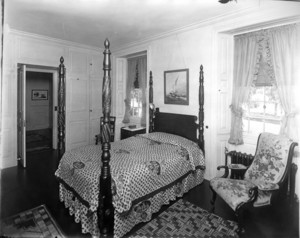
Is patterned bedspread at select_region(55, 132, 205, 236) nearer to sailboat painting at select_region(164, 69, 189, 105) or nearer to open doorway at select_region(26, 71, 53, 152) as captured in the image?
sailboat painting at select_region(164, 69, 189, 105)

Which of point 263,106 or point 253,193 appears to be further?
point 263,106

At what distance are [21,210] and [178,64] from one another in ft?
11.4

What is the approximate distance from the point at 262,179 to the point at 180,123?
65.9 inches

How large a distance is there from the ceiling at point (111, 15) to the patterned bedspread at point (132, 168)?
2.04 meters

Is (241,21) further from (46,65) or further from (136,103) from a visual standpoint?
(46,65)

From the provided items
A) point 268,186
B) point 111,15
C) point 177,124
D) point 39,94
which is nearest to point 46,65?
point 111,15

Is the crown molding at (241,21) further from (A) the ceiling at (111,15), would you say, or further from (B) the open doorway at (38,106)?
(B) the open doorway at (38,106)

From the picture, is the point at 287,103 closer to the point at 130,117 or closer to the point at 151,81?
the point at 151,81

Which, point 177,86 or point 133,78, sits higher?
point 133,78

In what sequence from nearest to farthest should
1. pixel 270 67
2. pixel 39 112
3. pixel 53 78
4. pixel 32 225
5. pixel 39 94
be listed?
pixel 32 225 < pixel 270 67 < pixel 53 78 < pixel 39 94 < pixel 39 112

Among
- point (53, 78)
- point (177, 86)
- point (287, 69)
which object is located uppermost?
point (53, 78)

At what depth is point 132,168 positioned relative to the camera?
94.2 inches

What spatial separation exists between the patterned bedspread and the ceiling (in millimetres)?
2036

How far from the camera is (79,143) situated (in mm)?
5520
